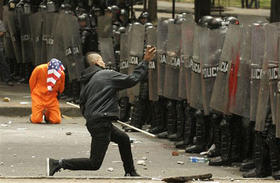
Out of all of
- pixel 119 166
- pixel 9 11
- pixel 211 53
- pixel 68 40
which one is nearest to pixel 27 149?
pixel 119 166

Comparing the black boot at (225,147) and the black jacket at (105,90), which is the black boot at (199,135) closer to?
the black boot at (225,147)

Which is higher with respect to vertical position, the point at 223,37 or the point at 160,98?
the point at 223,37

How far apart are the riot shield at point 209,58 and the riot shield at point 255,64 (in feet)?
3.85

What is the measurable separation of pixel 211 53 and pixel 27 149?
300 cm

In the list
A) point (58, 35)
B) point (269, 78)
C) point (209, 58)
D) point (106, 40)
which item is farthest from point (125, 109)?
point (269, 78)

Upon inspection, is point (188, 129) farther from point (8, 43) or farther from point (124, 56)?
point (8, 43)

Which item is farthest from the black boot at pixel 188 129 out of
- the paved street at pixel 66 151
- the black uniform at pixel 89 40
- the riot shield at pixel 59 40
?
the riot shield at pixel 59 40

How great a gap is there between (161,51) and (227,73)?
8.99 feet

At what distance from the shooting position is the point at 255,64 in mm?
13367

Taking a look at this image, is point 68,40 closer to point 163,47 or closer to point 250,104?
point 163,47

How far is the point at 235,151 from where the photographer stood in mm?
14289

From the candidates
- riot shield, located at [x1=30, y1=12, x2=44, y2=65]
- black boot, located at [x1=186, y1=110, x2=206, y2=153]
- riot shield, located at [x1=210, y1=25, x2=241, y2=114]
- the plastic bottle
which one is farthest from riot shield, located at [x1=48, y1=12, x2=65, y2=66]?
riot shield, located at [x1=210, y1=25, x2=241, y2=114]

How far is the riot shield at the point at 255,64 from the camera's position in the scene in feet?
43.6

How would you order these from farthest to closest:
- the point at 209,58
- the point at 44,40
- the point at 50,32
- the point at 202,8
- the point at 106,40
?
the point at 202,8 → the point at 44,40 → the point at 50,32 → the point at 106,40 → the point at 209,58
